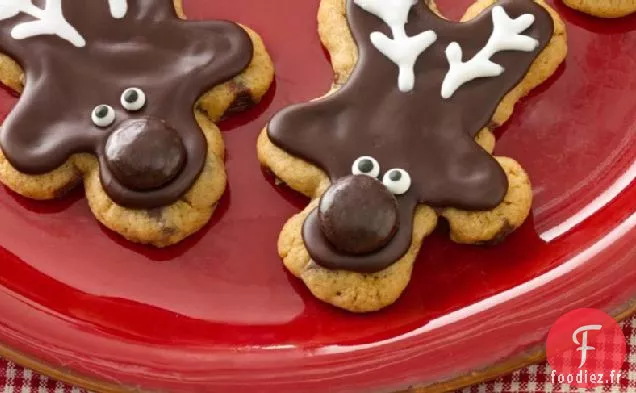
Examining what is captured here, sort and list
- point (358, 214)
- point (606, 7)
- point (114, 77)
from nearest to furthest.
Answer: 1. point (358, 214)
2. point (114, 77)
3. point (606, 7)

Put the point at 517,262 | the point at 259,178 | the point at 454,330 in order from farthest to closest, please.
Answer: the point at 259,178
the point at 517,262
the point at 454,330

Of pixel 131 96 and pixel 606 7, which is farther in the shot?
pixel 606 7

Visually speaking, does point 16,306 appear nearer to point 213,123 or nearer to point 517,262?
point 213,123

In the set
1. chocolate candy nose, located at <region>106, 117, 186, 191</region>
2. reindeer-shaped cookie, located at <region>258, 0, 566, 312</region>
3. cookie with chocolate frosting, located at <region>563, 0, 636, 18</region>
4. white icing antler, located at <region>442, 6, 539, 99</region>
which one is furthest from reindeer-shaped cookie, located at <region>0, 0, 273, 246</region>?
cookie with chocolate frosting, located at <region>563, 0, 636, 18</region>

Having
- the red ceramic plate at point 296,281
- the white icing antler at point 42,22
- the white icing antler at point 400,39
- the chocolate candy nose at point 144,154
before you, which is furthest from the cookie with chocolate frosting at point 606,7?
the white icing antler at point 42,22

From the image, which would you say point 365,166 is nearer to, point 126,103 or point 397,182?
point 397,182

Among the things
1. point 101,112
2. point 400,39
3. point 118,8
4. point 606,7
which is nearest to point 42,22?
point 118,8

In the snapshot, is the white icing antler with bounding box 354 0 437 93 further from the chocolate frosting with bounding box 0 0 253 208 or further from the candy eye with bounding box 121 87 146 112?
the candy eye with bounding box 121 87 146 112

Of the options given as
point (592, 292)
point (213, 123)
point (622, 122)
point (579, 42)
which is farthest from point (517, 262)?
point (213, 123)
